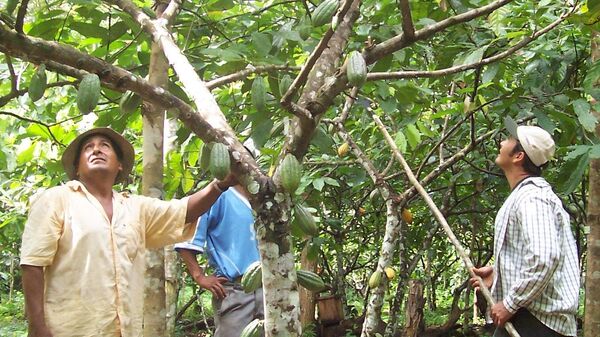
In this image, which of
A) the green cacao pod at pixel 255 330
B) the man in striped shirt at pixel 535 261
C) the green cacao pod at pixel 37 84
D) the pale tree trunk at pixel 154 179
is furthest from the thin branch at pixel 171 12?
the man in striped shirt at pixel 535 261

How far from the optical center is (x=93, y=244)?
1.84 meters

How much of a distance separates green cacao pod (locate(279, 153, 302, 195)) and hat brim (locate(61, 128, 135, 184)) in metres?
0.98

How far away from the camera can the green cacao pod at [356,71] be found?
1312mm

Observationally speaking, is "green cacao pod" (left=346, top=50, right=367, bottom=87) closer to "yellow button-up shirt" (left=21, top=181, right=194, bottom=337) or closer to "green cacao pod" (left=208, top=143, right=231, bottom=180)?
"green cacao pod" (left=208, top=143, right=231, bottom=180)

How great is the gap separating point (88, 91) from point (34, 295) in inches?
26.6

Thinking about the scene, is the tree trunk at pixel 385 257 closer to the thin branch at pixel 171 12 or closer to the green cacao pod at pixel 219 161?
the thin branch at pixel 171 12

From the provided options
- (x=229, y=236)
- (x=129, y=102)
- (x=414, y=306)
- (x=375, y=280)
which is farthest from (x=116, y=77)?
(x=414, y=306)

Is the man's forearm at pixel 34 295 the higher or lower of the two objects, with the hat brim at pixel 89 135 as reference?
lower

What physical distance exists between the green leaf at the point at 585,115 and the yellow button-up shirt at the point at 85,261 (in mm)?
1522

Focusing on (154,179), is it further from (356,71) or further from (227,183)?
(356,71)

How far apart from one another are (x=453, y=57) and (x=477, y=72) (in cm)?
27

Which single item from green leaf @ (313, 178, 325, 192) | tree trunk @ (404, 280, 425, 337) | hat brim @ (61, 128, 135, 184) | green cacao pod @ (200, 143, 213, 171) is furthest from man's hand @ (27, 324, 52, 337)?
tree trunk @ (404, 280, 425, 337)

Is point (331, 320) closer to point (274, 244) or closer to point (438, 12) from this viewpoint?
point (438, 12)

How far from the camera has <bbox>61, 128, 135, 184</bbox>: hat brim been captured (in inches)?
81.4
